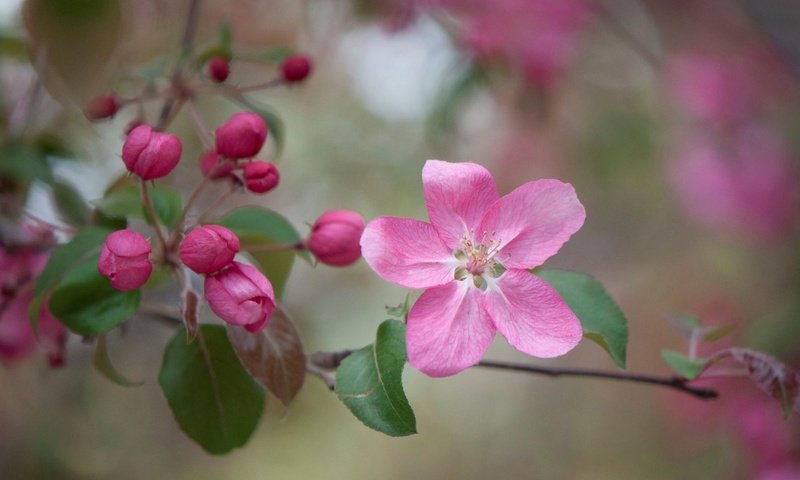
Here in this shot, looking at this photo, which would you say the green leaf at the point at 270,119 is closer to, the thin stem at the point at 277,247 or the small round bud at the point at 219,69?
the small round bud at the point at 219,69

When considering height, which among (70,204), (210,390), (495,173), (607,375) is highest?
(607,375)

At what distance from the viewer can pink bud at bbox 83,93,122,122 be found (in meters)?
0.68

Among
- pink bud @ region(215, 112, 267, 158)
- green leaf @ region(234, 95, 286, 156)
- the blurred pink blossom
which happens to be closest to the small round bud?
green leaf @ region(234, 95, 286, 156)

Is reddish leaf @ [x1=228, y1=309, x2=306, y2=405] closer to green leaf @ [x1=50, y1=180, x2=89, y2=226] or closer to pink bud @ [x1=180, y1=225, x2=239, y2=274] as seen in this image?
pink bud @ [x1=180, y1=225, x2=239, y2=274]

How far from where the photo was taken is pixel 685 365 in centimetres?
62

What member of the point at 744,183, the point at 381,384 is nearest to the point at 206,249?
the point at 381,384

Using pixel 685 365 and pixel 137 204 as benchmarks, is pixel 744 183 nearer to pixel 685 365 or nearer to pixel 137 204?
pixel 685 365

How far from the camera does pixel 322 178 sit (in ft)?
7.30

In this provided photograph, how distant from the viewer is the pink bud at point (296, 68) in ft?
2.43

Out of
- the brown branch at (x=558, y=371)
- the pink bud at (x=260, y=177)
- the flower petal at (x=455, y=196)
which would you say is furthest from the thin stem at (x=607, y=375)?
the pink bud at (x=260, y=177)

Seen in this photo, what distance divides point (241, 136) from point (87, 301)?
0.17 metres

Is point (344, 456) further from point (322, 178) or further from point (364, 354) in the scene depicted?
point (364, 354)

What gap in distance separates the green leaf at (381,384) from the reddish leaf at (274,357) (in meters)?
0.05

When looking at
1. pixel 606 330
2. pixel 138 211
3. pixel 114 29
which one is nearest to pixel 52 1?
pixel 114 29
